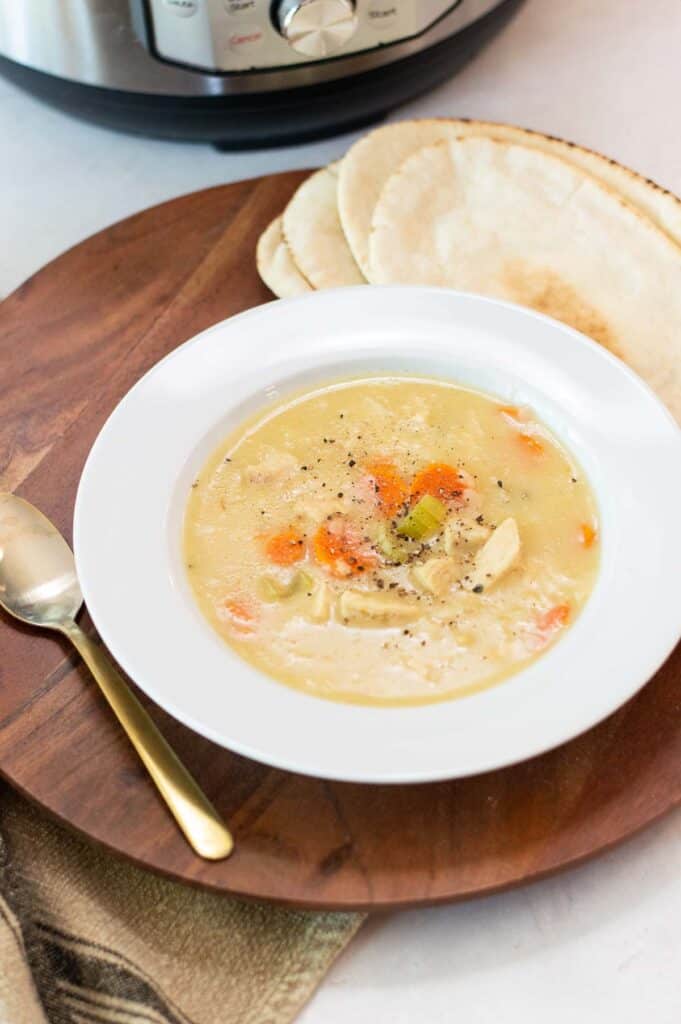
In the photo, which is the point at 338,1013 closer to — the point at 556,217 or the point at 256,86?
the point at 556,217

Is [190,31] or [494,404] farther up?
[190,31]

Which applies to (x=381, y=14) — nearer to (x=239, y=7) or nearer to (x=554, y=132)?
(x=239, y=7)

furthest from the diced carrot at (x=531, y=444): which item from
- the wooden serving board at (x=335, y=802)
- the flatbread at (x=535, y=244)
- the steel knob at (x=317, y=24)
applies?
the steel knob at (x=317, y=24)

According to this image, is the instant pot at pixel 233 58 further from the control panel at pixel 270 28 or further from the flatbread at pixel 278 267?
the flatbread at pixel 278 267

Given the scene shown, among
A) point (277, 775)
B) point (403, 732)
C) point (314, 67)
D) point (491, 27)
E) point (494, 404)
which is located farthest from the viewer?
point (491, 27)

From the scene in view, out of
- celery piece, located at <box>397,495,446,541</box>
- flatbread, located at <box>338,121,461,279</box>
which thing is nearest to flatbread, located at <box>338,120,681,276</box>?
flatbread, located at <box>338,121,461,279</box>

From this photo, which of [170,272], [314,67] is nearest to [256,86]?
[314,67]
